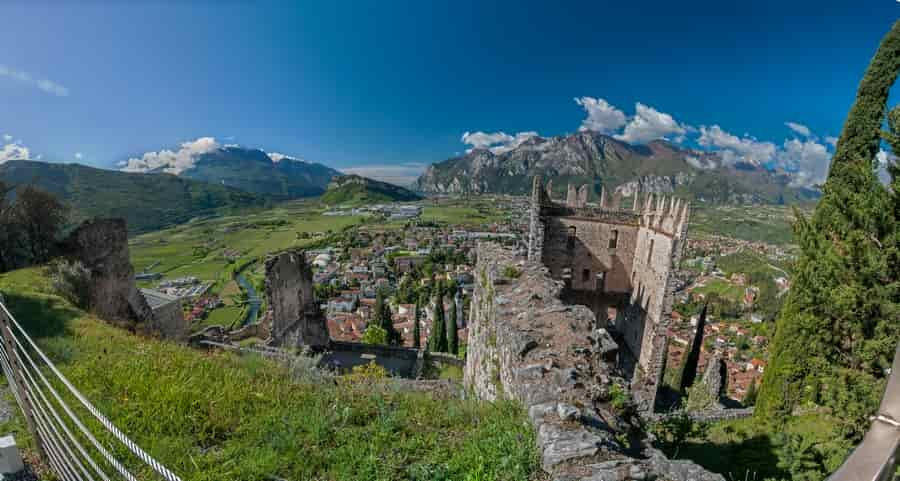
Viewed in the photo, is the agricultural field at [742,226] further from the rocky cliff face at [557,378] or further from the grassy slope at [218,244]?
the rocky cliff face at [557,378]

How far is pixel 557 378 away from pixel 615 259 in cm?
1120

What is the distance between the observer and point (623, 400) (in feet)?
15.5

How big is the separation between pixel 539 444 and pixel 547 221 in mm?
11320

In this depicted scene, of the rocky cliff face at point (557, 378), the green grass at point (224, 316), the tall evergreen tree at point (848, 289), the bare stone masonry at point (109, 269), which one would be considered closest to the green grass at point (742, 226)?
the tall evergreen tree at point (848, 289)

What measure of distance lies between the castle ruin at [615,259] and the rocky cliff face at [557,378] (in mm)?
5466

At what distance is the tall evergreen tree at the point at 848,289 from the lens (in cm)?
760

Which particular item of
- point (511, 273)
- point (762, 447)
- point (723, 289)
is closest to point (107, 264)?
point (511, 273)

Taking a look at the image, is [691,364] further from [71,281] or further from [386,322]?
[71,281]

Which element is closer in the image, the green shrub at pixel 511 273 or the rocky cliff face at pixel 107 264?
the green shrub at pixel 511 273

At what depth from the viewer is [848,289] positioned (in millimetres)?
7902

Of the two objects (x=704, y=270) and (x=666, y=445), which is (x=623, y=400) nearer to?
(x=666, y=445)

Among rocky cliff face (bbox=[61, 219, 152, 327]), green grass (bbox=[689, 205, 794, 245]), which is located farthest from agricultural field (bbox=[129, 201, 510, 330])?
green grass (bbox=[689, 205, 794, 245])

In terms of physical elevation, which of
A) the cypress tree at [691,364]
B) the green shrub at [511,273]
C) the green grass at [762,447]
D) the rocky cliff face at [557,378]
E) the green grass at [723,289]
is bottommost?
the green grass at [723,289]

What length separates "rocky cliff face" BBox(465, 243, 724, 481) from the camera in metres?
3.35
